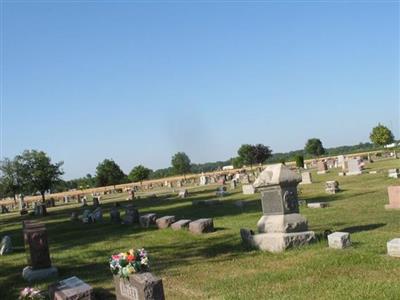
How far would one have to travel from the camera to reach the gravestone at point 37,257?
13.2m

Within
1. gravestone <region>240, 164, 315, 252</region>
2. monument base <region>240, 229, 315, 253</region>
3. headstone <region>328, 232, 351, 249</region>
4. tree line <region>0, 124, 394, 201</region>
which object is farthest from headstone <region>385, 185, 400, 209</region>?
tree line <region>0, 124, 394, 201</region>

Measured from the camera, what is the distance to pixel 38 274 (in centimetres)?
1313

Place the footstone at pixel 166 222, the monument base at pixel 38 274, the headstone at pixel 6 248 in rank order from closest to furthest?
the monument base at pixel 38 274, the headstone at pixel 6 248, the footstone at pixel 166 222

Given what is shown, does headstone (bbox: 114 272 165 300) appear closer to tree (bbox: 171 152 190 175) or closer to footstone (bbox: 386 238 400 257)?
footstone (bbox: 386 238 400 257)

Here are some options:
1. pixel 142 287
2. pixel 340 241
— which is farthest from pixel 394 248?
pixel 142 287

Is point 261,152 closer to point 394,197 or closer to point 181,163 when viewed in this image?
point 181,163

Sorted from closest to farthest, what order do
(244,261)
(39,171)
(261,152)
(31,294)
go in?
(31,294) → (244,261) → (39,171) → (261,152)

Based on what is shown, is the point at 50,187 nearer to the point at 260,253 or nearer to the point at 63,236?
the point at 63,236

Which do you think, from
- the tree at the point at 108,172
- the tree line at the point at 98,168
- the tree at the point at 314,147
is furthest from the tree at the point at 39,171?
the tree at the point at 314,147

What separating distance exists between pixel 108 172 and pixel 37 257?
74.3m

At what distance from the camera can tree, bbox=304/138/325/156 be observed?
102 meters

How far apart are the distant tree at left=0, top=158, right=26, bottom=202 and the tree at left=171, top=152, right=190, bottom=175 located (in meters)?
45.6

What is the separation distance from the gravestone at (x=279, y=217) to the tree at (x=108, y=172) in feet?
245

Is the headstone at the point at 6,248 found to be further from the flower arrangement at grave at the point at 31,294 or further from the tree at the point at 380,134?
the tree at the point at 380,134
